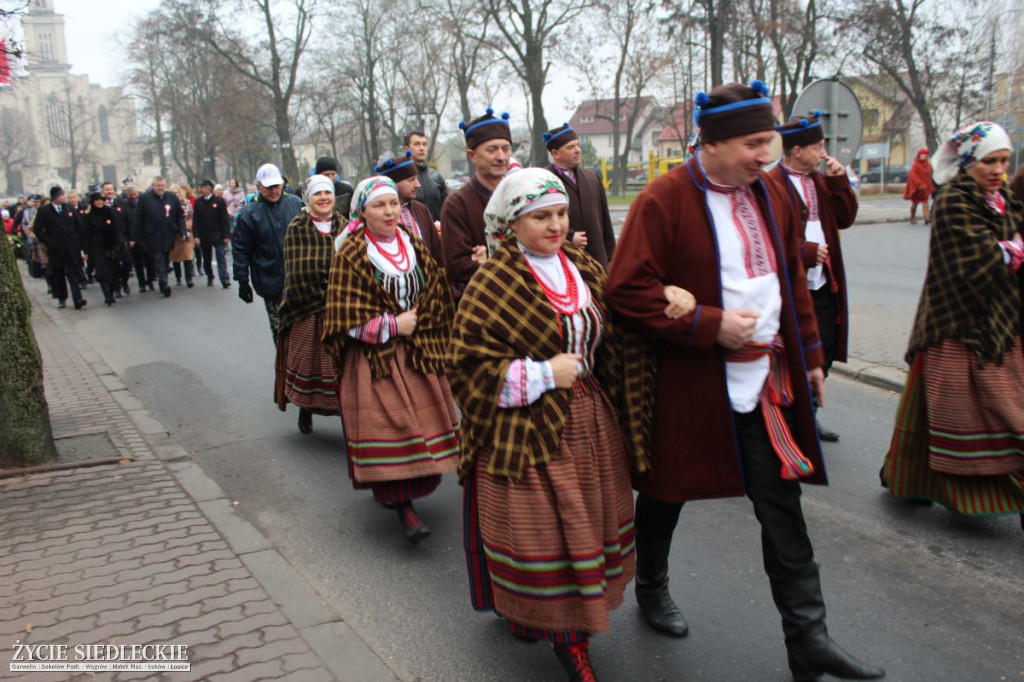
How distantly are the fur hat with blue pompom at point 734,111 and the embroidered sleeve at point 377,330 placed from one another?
2.23 m

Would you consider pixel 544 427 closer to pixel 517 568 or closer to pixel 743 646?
pixel 517 568

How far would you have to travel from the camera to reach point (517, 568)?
10.9ft

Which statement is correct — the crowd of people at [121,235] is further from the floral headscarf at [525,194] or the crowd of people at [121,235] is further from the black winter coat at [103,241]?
the floral headscarf at [525,194]

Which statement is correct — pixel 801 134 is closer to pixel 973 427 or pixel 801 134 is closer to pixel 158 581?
pixel 973 427

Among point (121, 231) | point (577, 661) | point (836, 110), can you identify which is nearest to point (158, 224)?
point (121, 231)

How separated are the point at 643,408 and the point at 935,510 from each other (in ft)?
8.39

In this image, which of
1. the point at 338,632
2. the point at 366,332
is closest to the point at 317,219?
the point at 366,332

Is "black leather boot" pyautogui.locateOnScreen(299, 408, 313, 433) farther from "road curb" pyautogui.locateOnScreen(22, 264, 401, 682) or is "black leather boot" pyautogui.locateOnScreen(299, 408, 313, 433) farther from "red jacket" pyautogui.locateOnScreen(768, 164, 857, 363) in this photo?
"red jacket" pyautogui.locateOnScreen(768, 164, 857, 363)

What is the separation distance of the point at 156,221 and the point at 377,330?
44.0 feet

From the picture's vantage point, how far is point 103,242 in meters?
16.2

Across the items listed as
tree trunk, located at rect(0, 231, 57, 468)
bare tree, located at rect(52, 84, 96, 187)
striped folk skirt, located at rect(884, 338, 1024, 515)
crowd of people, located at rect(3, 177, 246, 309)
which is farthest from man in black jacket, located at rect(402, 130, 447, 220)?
bare tree, located at rect(52, 84, 96, 187)

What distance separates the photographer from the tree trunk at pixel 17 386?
6.16 m

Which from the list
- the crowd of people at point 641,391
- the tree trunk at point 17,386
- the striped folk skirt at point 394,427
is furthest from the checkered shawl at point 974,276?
the tree trunk at point 17,386

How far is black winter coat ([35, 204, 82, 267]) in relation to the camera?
1565 cm
